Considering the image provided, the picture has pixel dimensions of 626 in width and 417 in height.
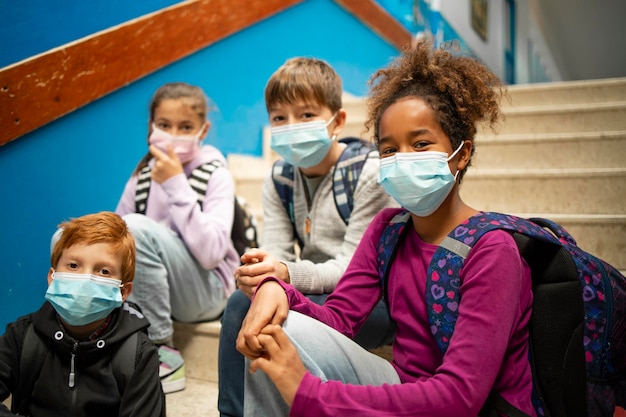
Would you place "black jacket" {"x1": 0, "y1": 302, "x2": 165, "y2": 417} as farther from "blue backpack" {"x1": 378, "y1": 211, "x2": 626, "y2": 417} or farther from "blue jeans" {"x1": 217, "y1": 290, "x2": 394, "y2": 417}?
"blue backpack" {"x1": 378, "y1": 211, "x2": 626, "y2": 417}

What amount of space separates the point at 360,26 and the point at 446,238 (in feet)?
10.2

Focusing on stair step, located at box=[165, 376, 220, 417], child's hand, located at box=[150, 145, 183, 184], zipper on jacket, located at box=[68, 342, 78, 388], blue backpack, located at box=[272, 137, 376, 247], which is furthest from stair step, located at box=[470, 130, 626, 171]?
zipper on jacket, located at box=[68, 342, 78, 388]

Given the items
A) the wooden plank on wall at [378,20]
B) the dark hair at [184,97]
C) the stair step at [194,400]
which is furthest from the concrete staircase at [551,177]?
the wooden plank on wall at [378,20]

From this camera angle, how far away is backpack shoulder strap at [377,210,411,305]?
1.15 meters

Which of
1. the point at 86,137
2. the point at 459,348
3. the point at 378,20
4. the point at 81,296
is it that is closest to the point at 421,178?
the point at 459,348

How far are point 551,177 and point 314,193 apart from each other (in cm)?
89

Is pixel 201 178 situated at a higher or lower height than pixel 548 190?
higher

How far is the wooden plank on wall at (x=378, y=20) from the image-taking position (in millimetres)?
3717

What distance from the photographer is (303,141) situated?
1481 millimetres

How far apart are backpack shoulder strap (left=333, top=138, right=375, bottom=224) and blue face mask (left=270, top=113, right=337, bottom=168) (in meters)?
0.06

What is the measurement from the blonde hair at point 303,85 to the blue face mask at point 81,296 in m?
0.65

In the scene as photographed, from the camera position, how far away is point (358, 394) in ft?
2.83

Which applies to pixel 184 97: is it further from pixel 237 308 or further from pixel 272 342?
pixel 272 342

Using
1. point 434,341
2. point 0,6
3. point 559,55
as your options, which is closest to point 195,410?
point 434,341
